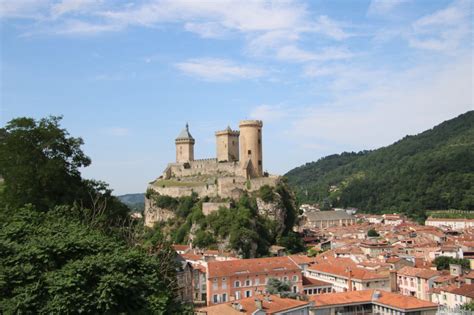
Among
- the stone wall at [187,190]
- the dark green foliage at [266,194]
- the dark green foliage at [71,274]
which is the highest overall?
the stone wall at [187,190]

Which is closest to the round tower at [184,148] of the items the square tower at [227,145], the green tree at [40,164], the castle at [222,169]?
the castle at [222,169]

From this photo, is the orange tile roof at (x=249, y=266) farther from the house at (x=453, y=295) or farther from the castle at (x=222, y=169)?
the castle at (x=222, y=169)

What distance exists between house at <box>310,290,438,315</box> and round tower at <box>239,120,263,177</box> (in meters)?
31.9

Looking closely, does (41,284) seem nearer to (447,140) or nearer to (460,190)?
(460,190)

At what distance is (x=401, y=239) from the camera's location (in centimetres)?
7875

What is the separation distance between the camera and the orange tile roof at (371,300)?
3784 cm

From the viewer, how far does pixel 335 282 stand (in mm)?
48500

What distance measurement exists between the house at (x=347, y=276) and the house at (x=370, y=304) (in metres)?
4.62

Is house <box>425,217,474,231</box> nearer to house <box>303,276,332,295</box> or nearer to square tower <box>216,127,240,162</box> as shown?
square tower <box>216,127,240,162</box>

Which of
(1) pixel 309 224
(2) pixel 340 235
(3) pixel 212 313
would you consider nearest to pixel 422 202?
(1) pixel 309 224

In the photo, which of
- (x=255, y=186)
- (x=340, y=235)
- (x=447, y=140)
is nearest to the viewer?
(x=255, y=186)

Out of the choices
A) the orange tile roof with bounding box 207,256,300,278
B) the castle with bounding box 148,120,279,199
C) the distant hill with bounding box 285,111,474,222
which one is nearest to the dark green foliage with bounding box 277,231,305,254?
the castle with bounding box 148,120,279,199

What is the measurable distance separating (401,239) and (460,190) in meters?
52.8

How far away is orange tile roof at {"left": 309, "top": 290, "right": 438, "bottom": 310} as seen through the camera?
124 ft
